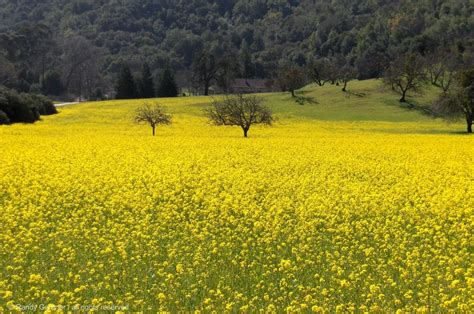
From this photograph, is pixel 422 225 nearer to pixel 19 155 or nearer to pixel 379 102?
pixel 19 155

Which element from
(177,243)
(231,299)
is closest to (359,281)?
(231,299)

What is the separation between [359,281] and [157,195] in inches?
276

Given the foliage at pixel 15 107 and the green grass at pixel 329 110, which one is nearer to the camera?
the foliage at pixel 15 107

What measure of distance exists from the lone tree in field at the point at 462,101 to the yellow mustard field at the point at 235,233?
1041 inches

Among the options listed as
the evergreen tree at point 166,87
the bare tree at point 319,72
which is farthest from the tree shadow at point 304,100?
the evergreen tree at point 166,87

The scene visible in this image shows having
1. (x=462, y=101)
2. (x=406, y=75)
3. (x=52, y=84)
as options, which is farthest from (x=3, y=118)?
(x=52, y=84)

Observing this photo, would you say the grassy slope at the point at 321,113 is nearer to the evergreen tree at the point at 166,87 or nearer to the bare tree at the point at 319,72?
the bare tree at the point at 319,72

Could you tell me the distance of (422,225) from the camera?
11.8m

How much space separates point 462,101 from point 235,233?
133 ft

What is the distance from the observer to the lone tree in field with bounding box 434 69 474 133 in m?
46.4

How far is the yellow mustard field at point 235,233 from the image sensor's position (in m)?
8.24

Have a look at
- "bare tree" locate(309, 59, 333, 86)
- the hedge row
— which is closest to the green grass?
the hedge row

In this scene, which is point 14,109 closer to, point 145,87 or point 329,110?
point 329,110

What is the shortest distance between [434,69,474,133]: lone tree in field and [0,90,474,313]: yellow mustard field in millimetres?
26439
